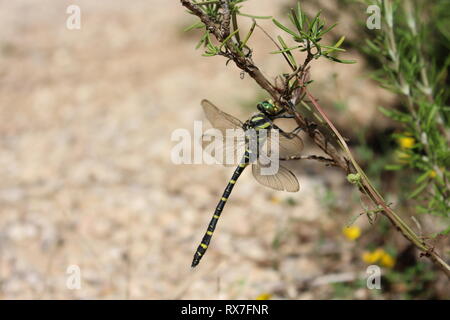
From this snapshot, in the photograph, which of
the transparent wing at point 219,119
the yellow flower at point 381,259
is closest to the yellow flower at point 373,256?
the yellow flower at point 381,259

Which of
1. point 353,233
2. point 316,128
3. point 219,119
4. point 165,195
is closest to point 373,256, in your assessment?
point 353,233

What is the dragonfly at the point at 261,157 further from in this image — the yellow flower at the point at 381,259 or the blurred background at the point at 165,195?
the yellow flower at the point at 381,259

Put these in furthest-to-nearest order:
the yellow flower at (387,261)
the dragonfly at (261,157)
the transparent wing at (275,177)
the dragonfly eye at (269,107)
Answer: the yellow flower at (387,261) < the transparent wing at (275,177) < the dragonfly at (261,157) < the dragonfly eye at (269,107)

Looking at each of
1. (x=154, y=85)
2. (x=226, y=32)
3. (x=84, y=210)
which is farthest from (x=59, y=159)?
(x=226, y=32)

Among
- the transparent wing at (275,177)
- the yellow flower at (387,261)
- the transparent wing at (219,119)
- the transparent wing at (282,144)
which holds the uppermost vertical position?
the transparent wing at (219,119)

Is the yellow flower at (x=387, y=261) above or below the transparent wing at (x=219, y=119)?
below
